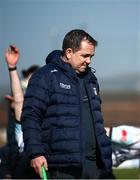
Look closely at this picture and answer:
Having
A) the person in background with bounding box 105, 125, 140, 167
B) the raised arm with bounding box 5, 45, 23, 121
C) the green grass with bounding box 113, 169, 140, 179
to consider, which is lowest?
the green grass with bounding box 113, 169, 140, 179

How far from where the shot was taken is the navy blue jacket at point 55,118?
20.6ft

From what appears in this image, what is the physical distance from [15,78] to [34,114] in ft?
6.67

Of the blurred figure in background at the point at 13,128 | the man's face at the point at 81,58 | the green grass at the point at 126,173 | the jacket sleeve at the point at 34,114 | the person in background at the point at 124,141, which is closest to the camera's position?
the jacket sleeve at the point at 34,114

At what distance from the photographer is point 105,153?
649cm

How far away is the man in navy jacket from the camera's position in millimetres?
6273

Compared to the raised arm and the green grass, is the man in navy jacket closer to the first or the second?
the raised arm

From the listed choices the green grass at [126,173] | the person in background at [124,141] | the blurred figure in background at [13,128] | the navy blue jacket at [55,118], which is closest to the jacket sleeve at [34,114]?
the navy blue jacket at [55,118]

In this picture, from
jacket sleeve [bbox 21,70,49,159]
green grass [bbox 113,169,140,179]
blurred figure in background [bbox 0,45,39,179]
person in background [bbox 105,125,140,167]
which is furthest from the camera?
green grass [bbox 113,169,140,179]

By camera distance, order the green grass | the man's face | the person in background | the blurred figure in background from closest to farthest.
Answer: the man's face → the person in background → the blurred figure in background → the green grass

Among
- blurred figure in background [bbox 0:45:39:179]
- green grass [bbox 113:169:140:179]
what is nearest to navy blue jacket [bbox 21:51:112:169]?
blurred figure in background [bbox 0:45:39:179]

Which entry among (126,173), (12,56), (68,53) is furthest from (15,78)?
(126,173)

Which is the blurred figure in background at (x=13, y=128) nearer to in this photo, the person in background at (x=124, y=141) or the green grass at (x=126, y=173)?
the person in background at (x=124, y=141)

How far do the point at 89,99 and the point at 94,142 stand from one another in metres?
0.33

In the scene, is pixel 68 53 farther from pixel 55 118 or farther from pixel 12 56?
pixel 12 56
